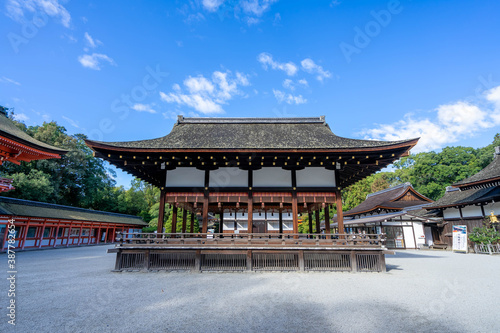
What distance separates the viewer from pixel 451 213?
21.1 meters

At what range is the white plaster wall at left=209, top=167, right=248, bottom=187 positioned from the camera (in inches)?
446

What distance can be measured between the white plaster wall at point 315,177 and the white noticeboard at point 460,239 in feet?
49.5

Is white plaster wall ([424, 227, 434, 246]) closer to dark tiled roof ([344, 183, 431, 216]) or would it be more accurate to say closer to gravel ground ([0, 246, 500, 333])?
dark tiled roof ([344, 183, 431, 216])

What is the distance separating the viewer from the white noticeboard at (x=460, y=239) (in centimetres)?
1790

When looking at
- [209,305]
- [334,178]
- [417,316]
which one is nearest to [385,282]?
[417,316]

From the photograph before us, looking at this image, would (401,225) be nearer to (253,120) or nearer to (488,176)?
(488,176)

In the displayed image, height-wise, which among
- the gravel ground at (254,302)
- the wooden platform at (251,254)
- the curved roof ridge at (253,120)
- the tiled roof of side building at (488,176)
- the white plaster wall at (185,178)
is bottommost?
the gravel ground at (254,302)

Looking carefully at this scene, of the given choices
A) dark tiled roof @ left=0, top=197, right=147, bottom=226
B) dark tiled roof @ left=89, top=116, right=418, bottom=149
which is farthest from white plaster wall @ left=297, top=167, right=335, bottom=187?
dark tiled roof @ left=0, top=197, right=147, bottom=226

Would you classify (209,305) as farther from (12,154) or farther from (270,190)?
(12,154)

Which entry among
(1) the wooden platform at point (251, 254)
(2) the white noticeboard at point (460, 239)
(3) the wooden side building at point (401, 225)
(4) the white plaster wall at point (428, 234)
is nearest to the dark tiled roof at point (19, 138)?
(1) the wooden platform at point (251, 254)

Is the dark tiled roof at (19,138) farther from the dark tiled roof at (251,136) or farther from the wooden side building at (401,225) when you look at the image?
the wooden side building at (401,225)

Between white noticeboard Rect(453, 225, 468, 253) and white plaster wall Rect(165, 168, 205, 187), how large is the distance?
20901mm

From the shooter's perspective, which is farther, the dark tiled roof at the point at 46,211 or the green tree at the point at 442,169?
the green tree at the point at 442,169

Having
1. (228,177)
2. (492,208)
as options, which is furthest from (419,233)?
(228,177)
